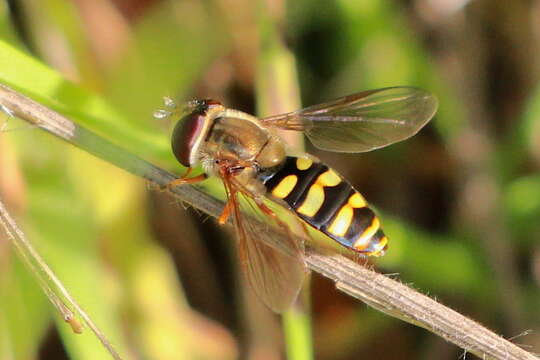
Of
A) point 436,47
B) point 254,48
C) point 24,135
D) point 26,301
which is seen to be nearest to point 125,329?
point 26,301

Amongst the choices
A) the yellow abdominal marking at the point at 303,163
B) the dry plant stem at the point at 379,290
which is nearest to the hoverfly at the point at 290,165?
the yellow abdominal marking at the point at 303,163

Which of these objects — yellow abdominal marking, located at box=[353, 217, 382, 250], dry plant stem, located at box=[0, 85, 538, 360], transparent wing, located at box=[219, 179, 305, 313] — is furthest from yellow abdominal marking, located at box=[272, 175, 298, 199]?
dry plant stem, located at box=[0, 85, 538, 360]

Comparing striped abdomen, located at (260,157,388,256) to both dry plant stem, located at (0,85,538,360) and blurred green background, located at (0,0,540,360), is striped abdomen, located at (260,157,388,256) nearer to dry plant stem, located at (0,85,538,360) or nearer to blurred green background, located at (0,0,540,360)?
dry plant stem, located at (0,85,538,360)

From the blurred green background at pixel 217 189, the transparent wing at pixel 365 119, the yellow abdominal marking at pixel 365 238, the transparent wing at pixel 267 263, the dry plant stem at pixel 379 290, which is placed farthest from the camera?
the blurred green background at pixel 217 189

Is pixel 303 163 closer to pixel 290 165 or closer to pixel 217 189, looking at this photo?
pixel 290 165

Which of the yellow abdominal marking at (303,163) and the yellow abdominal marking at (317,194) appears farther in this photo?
the yellow abdominal marking at (303,163)

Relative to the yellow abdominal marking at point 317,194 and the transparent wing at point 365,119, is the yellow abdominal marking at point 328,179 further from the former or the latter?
the transparent wing at point 365,119

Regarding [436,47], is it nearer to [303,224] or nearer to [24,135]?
[303,224]
